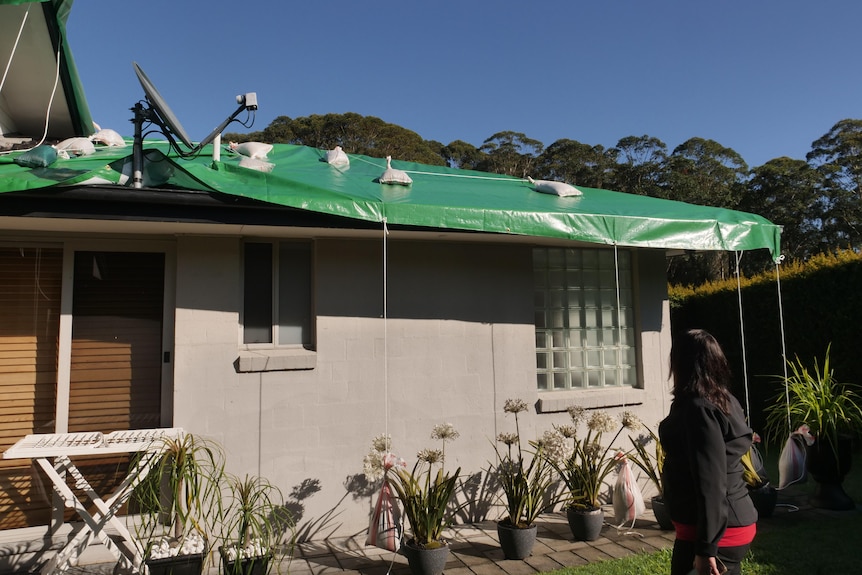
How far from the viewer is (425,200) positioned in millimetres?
4629

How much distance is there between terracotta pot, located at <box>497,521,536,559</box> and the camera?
4.41 metres

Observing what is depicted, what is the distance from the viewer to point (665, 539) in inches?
189

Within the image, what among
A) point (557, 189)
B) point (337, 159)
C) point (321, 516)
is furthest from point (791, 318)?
point (321, 516)

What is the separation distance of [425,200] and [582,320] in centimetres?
261

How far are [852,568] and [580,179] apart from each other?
30816mm

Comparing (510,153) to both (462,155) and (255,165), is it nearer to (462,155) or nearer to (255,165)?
(462,155)

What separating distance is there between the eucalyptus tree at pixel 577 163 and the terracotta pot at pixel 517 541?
97.5 feet

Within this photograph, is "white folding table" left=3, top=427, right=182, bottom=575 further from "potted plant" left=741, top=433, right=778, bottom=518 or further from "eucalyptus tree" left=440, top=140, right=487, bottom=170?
"eucalyptus tree" left=440, top=140, right=487, bottom=170

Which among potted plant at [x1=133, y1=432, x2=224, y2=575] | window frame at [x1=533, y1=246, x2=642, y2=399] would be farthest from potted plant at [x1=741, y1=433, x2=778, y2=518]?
potted plant at [x1=133, y1=432, x2=224, y2=575]

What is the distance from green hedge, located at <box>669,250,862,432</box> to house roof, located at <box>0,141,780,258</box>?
2.78 metres

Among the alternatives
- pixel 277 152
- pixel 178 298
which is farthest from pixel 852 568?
pixel 277 152

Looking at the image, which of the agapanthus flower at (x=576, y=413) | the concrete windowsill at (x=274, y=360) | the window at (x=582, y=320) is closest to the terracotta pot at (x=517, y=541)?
the agapanthus flower at (x=576, y=413)

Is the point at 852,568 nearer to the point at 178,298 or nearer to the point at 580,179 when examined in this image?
the point at 178,298

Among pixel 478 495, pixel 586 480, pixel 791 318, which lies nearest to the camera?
pixel 586 480
